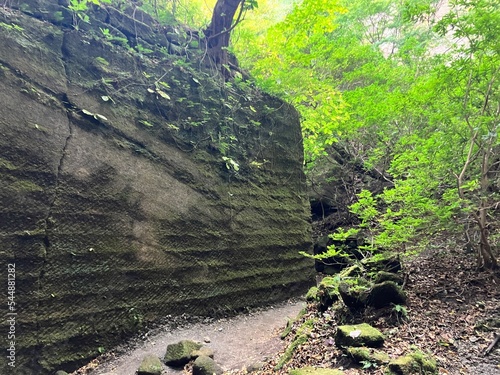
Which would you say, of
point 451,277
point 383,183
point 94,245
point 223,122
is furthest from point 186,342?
point 383,183

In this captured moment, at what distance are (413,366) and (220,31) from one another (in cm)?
774

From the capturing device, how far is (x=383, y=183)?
419 inches

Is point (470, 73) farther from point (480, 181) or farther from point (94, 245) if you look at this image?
point (94, 245)

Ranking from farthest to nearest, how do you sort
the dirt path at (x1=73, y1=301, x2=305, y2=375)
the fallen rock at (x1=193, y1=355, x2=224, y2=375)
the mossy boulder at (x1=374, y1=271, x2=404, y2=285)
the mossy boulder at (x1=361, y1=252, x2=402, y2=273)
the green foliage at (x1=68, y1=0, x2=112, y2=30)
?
the green foliage at (x1=68, y1=0, x2=112, y2=30), the mossy boulder at (x1=361, y1=252, x2=402, y2=273), the mossy boulder at (x1=374, y1=271, x2=404, y2=285), the dirt path at (x1=73, y1=301, x2=305, y2=375), the fallen rock at (x1=193, y1=355, x2=224, y2=375)

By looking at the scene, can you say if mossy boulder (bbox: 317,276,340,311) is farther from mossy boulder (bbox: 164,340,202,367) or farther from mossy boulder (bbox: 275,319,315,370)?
mossy boulder (bbox: 164,340,202,367)

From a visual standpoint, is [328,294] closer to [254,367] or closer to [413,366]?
[254,367]

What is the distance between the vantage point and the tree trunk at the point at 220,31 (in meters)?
7.29

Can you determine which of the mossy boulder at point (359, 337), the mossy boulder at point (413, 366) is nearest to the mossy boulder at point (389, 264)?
the mossy boulder at point (359, 337)

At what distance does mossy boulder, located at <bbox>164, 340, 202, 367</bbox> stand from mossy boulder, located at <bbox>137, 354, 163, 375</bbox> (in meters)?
0.14

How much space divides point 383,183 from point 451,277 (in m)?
6.42

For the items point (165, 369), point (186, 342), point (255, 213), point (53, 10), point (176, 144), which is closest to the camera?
point (165, 369)

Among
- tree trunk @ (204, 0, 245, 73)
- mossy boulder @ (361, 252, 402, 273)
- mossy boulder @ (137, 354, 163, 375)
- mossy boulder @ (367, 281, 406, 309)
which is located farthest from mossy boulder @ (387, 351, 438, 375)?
tree trunk @ (204, 0, 245, 73)

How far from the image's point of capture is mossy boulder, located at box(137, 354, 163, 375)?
372 centimetres

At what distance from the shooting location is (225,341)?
4.82m
